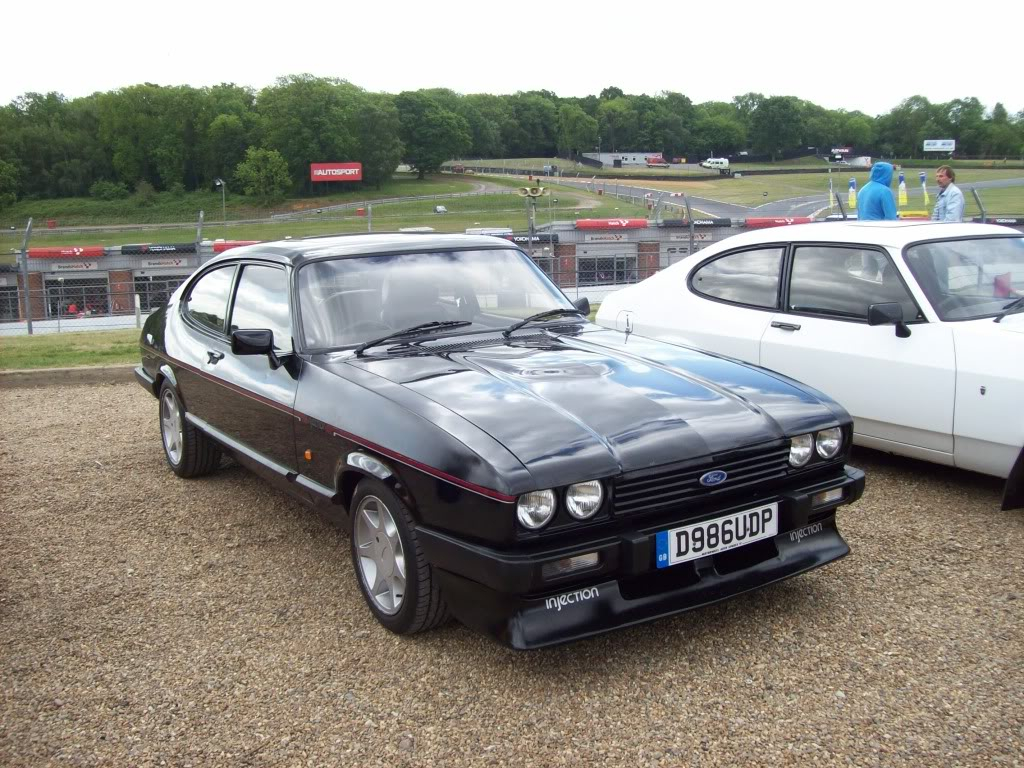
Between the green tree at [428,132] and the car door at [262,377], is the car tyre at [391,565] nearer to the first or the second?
the car door at [262,377]

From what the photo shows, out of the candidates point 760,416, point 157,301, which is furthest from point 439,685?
point 157,301

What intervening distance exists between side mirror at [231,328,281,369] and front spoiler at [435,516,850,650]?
1.52 meters

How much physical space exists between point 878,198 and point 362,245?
5.77 meters

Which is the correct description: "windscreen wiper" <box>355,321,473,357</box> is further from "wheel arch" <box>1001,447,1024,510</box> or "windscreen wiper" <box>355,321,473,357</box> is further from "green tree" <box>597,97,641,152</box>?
"green tree" <box>597,97,641,152</box>

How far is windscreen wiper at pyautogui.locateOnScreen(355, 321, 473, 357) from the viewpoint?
411 cm

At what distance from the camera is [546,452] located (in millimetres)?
3045

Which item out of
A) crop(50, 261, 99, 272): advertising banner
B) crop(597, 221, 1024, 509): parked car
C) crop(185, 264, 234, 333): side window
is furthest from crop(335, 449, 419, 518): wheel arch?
crop(50, 261, 99, 272): advertising banner

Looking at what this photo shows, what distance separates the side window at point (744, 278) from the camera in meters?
5.98

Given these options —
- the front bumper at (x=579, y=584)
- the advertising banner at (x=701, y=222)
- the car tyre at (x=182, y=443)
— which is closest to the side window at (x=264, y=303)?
the car tyre at (x=182, y=443)

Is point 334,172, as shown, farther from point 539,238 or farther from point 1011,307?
point 1011,307

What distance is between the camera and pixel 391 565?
3512 mm

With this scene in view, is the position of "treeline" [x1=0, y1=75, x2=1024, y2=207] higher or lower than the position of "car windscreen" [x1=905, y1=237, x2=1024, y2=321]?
higher

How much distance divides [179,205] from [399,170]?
16714mm

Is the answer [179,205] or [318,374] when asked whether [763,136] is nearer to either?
[179,205]
